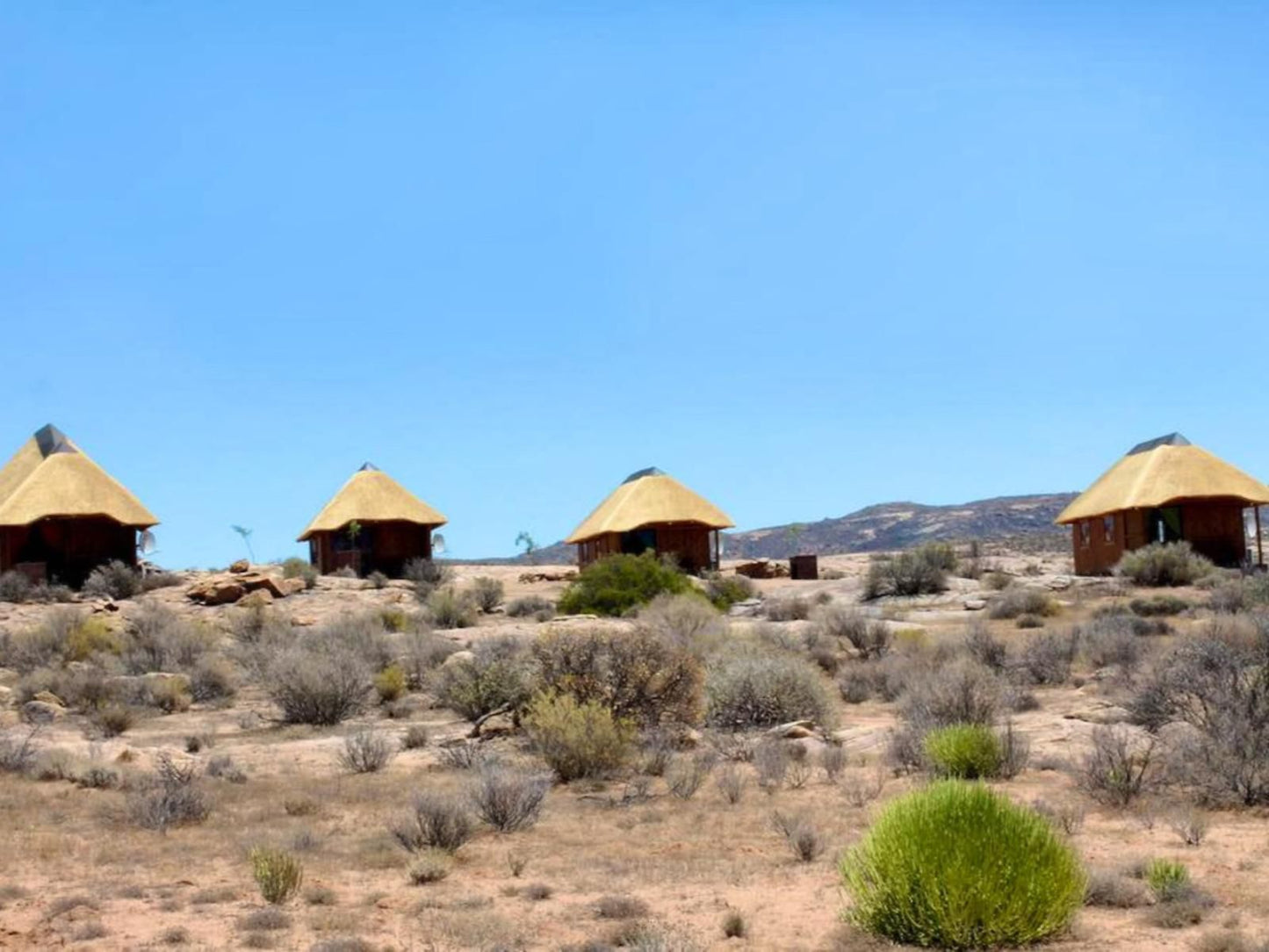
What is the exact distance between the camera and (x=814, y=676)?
15.1 meters

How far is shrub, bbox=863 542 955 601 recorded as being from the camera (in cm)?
3300

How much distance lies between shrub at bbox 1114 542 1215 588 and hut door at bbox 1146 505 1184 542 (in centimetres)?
394

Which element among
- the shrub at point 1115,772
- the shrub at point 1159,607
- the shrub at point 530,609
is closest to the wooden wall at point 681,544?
the shrub at point 530,609

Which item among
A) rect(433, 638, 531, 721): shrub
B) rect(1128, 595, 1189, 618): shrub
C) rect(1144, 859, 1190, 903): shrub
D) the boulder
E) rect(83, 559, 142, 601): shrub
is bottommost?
rect(1144, 859, 1190, 903): shrub

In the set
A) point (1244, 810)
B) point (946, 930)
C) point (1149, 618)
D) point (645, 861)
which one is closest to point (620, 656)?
point (645, 861)

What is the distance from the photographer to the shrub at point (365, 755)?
1282cm

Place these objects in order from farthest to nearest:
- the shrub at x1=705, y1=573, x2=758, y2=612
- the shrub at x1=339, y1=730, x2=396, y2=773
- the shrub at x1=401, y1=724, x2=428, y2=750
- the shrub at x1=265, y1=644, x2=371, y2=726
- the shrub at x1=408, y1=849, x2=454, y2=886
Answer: the shrub at x1=705, y1=573, x2=758, y2=612 → the shrub at x1=265, y1=644, x2=371, y2=726 → the shrub at x1=401, y1=724, x2=428, y2=750 → the shrub at x1=339, y1=730, x2=396, y2=773 → the shrub at x1=408, y1=849, x2=454, y2=886

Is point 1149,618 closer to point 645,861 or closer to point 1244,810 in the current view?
point 1244,810

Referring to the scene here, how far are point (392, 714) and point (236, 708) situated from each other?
2.62 meters

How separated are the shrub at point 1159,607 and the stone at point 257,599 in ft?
60.9

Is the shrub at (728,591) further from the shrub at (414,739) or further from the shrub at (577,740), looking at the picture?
the shrub at (577,740)

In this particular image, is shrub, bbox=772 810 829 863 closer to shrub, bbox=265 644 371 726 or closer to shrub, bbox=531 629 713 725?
shrub, bbox=531 629 713 725

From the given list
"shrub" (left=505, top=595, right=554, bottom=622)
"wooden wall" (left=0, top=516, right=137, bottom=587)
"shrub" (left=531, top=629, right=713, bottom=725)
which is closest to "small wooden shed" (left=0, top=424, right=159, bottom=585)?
"wooden wall" (left=0, top=516, right=137, bottom=587)

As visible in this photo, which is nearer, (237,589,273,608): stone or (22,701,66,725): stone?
(22,701,66,725): stone
